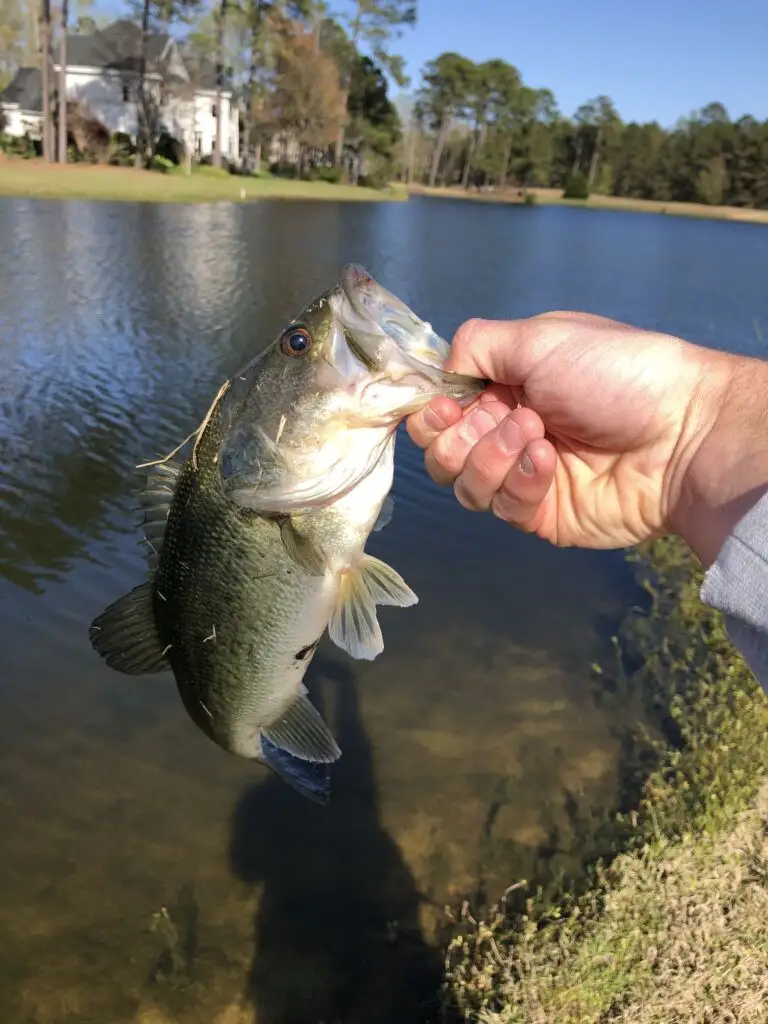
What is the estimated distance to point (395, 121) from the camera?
242ft

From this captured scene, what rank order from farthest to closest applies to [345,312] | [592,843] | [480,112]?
[480,112], [592,843], [345,312]

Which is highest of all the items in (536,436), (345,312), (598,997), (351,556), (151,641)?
(345,312)

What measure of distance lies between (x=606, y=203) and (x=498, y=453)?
101585 mm

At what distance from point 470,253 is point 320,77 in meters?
38.1

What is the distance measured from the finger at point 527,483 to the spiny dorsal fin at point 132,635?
122cm

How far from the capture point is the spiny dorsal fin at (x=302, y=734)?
2.60 metres

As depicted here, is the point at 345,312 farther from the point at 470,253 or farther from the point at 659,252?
the point at 659,252

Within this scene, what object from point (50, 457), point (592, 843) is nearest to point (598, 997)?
point (592, 843)

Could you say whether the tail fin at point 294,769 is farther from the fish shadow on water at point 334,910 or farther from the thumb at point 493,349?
the fish shadow on water at point 334,910

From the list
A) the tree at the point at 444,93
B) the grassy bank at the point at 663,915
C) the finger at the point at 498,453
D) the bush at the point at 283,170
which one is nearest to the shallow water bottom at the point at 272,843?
the grassy bank at the point at 663,915

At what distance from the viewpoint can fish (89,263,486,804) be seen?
2.09 meters

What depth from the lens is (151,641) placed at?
252 cm

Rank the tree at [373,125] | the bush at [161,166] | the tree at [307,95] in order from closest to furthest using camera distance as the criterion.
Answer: the bush at [161,166] < the tree at [307,95] < the tree at [373,125]

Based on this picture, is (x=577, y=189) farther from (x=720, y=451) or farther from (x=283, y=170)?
(x=720, y=451)
